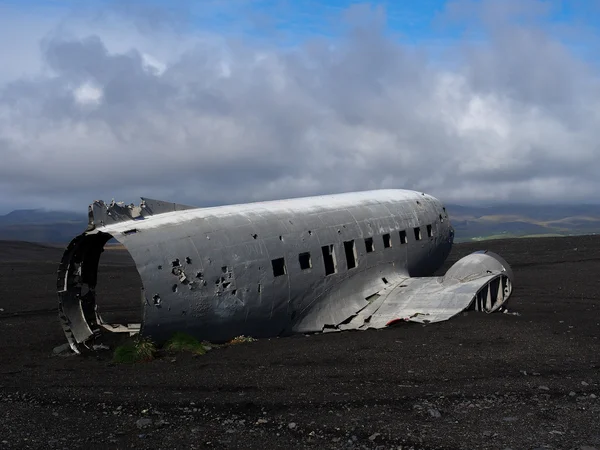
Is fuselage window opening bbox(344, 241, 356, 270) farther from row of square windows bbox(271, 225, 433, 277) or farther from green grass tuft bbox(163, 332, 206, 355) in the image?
green grass tuft bbox(163, 332, 206, 355)

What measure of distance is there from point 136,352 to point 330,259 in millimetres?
7265

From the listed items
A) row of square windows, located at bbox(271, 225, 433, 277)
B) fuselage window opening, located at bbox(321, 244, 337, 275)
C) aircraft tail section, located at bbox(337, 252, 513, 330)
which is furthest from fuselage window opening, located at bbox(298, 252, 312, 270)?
aircraft tail section, located at bbox(337, 252, 513, 330)

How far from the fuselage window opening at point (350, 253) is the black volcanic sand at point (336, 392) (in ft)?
9.23

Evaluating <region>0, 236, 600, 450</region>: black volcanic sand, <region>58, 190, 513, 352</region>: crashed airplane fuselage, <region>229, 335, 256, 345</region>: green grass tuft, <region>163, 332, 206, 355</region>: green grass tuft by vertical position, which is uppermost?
<region>58, 190, 513, 352</region>: crashed airplane fuselage

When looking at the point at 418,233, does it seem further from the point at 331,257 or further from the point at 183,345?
the point at 183,345

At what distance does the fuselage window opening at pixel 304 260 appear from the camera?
59.2 ft

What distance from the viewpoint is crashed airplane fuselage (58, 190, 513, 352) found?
1526 centimetres

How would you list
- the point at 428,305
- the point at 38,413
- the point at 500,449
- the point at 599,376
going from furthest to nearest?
the point at 428,305
the point at 599,376
the point at 38,413
the point at 500,449

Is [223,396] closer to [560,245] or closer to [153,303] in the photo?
[153,303]

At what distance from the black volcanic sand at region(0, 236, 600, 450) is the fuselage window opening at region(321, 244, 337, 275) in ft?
8.01

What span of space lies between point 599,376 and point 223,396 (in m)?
8.14

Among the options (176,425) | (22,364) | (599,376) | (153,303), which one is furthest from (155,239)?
(599,376)

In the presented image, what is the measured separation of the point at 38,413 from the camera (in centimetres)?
1093

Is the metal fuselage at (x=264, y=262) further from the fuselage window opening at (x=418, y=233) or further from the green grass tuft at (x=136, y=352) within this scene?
the fuselage window opening at (x=418, y=233)
